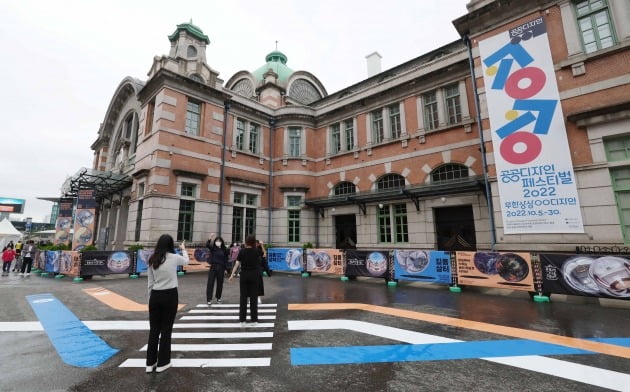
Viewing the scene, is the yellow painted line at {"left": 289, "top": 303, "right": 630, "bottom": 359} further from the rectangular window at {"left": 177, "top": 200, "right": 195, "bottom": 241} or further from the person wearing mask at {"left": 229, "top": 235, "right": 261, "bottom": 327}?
the rectangular window at {"left": 177, "top": 200, "right": 195, "bottom": 241}

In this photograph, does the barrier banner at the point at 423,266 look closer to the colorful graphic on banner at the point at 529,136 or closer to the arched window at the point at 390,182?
the colorful graphic on banner at the point at 529,136

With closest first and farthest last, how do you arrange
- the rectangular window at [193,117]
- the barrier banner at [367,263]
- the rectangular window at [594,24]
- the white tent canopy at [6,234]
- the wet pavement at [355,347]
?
the wet pavement at [355,347], the rectangular window at [594,24], the barrier banner at [367,263], the rectangular window at [193,117], the white tent canopy at [6,234]

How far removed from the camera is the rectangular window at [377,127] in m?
17.5

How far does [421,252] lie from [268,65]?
22.5 metres

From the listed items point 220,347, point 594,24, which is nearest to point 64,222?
point 220,347

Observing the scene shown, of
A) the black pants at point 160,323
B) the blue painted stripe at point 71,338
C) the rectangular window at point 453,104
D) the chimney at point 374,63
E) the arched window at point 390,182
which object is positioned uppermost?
the chimney at point 374,63

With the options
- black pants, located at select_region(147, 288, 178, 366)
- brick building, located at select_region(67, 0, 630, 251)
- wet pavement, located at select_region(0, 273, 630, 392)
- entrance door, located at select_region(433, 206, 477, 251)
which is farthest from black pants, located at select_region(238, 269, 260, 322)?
entrance door, located at select_region(433, 206, 477, 251)

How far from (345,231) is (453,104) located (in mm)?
9652

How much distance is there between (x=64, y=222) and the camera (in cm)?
2091

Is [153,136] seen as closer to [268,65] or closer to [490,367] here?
[268,65]

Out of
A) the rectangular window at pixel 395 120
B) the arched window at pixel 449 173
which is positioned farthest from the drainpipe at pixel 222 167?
the arched window at pixel 449 173

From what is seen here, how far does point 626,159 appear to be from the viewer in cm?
902

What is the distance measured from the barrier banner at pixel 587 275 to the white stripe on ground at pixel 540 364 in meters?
4.93

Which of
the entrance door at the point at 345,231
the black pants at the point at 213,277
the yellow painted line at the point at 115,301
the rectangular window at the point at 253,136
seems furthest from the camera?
the rectangular window at the point at 253,136
